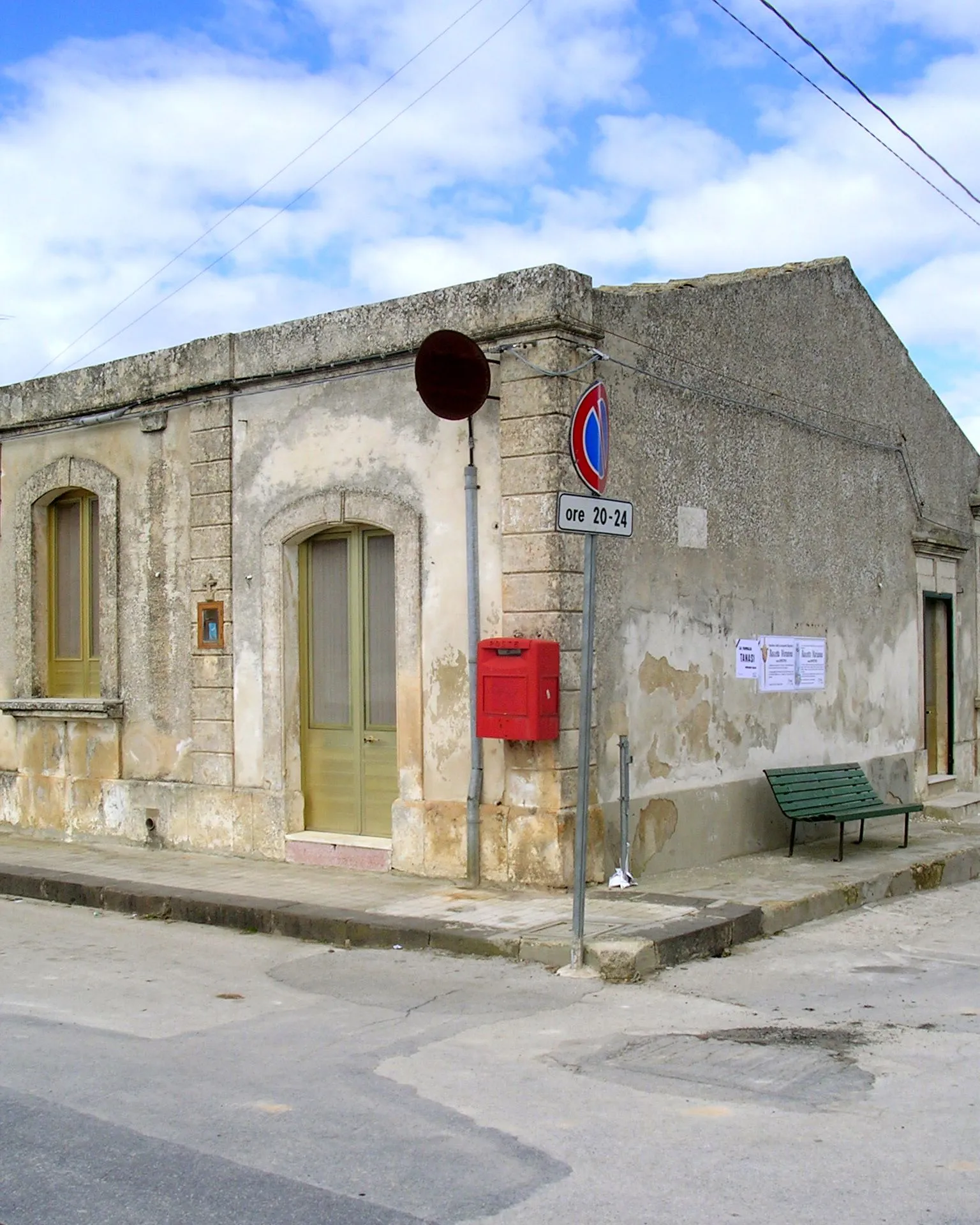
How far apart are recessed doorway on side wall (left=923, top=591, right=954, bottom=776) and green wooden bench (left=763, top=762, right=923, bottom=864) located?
329cm

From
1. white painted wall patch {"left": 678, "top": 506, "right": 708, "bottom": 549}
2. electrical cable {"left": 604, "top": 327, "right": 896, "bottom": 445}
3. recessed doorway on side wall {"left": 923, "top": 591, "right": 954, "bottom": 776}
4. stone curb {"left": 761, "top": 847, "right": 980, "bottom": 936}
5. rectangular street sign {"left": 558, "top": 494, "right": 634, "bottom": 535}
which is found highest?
electrical cable {"left": 604, "top": 327, "right": 896, "bottom": 445}

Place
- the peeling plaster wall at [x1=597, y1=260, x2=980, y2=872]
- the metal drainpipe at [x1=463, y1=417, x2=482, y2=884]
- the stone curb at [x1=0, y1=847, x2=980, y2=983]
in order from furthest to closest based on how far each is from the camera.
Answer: the peeling plaster wall at [x1=597, y1=260, x2=980, y2=872] < the metal drainpipe at [x1=463, y1=417, x2=482, y2=884] < the stone curb at [x1=0, y1=847, x2=980, y2=983]

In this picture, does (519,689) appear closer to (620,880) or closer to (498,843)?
(498,843)

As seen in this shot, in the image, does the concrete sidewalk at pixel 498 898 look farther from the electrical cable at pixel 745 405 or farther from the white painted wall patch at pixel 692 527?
the electrical cable at pixel 745 405

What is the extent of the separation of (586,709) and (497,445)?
2638 millimetres

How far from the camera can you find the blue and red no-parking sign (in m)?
7.14

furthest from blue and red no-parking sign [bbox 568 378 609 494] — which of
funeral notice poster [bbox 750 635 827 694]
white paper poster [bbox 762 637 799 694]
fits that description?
white paper poster [bbox 762 637 799 694]

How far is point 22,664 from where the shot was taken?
1238cm

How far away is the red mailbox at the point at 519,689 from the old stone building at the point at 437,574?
0.25 m

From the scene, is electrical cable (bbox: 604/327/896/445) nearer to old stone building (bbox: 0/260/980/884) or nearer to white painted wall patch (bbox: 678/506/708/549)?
old stone building (bbox: 0/260/980/884)

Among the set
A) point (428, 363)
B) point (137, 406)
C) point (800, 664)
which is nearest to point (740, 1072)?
point (428, 363)

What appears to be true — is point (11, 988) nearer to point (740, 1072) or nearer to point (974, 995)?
point (740, 1072)

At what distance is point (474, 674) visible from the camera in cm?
923

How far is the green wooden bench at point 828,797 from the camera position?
10398 mm
